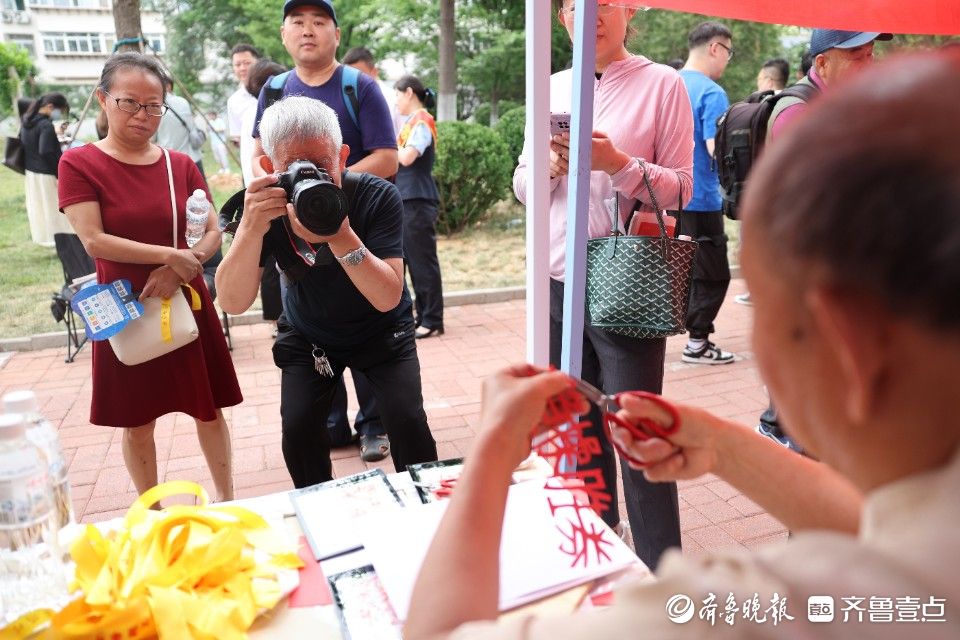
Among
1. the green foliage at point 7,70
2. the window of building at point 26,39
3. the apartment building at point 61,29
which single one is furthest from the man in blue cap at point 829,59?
the window of building at point 26,39

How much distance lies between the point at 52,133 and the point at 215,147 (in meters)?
4.70

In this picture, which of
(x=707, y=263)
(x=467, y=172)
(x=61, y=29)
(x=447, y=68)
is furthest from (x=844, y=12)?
(x=61, y=29)

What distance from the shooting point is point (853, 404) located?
51 centimetres

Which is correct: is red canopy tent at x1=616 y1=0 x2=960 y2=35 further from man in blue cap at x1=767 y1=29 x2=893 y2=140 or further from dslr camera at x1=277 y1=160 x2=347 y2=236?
dslr camera at x1=277 y1=160 x2=347 y2=236

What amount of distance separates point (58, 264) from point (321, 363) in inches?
270

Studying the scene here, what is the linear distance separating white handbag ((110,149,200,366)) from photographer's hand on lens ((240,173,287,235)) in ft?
2.28

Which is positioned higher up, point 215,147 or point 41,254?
point 215,147

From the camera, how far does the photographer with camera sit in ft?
6.30

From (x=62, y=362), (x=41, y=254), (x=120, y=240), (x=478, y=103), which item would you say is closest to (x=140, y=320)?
(x=120, y=240)

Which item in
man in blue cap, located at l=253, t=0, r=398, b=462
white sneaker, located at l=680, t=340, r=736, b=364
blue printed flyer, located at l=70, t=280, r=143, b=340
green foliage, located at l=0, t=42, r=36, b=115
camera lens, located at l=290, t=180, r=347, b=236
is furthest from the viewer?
green foliage, located at l=0, t=42, r=36, b=115

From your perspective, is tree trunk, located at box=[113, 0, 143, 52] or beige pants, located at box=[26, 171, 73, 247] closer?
beige pants, located at box=[26, 171, 73, 247]

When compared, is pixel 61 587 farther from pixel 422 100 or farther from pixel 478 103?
pixel 478 103

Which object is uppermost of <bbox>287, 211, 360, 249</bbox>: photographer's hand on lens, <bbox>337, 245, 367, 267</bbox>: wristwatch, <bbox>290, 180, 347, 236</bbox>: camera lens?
<bbox>290, 180, 347, 236</bbox>: camera lens

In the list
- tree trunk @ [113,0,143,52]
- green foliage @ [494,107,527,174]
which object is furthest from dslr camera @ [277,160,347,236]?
green foliage @ [494,107,527,174]
